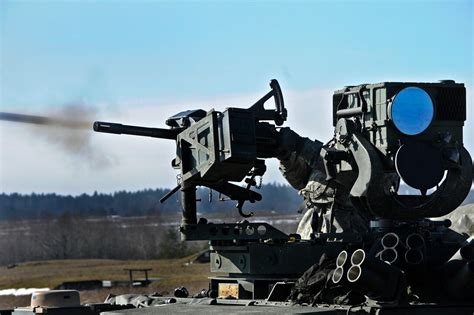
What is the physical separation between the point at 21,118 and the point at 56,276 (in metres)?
37.2

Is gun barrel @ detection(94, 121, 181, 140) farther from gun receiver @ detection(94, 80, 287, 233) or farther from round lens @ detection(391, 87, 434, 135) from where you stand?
round lens @ detection(391, 87, 434, 135)

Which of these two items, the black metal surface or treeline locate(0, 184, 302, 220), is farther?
treeline locate(0, 184, 302, 220)

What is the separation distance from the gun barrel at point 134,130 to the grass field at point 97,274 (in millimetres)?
25701

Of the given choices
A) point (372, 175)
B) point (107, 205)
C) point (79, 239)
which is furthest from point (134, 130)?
point (107, 205)

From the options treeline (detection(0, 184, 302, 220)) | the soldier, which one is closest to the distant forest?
treeline (detection(0, 184, 302, 220))

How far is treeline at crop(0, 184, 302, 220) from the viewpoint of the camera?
82.1 m

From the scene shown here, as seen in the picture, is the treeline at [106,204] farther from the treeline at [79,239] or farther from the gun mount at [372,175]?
the gun mount at [372,175]

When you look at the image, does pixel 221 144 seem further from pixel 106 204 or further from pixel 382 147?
pixel 106 204

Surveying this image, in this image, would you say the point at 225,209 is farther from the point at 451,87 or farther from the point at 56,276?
the point at 451,87

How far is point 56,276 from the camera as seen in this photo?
199ft

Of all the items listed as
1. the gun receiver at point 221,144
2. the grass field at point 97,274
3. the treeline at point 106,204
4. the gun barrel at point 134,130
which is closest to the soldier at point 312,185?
the gun receiver at point 221,144

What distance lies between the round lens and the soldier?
2.34 meters

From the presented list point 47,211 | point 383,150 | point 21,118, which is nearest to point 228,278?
point 383,150

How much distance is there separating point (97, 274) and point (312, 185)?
41.1 metres
